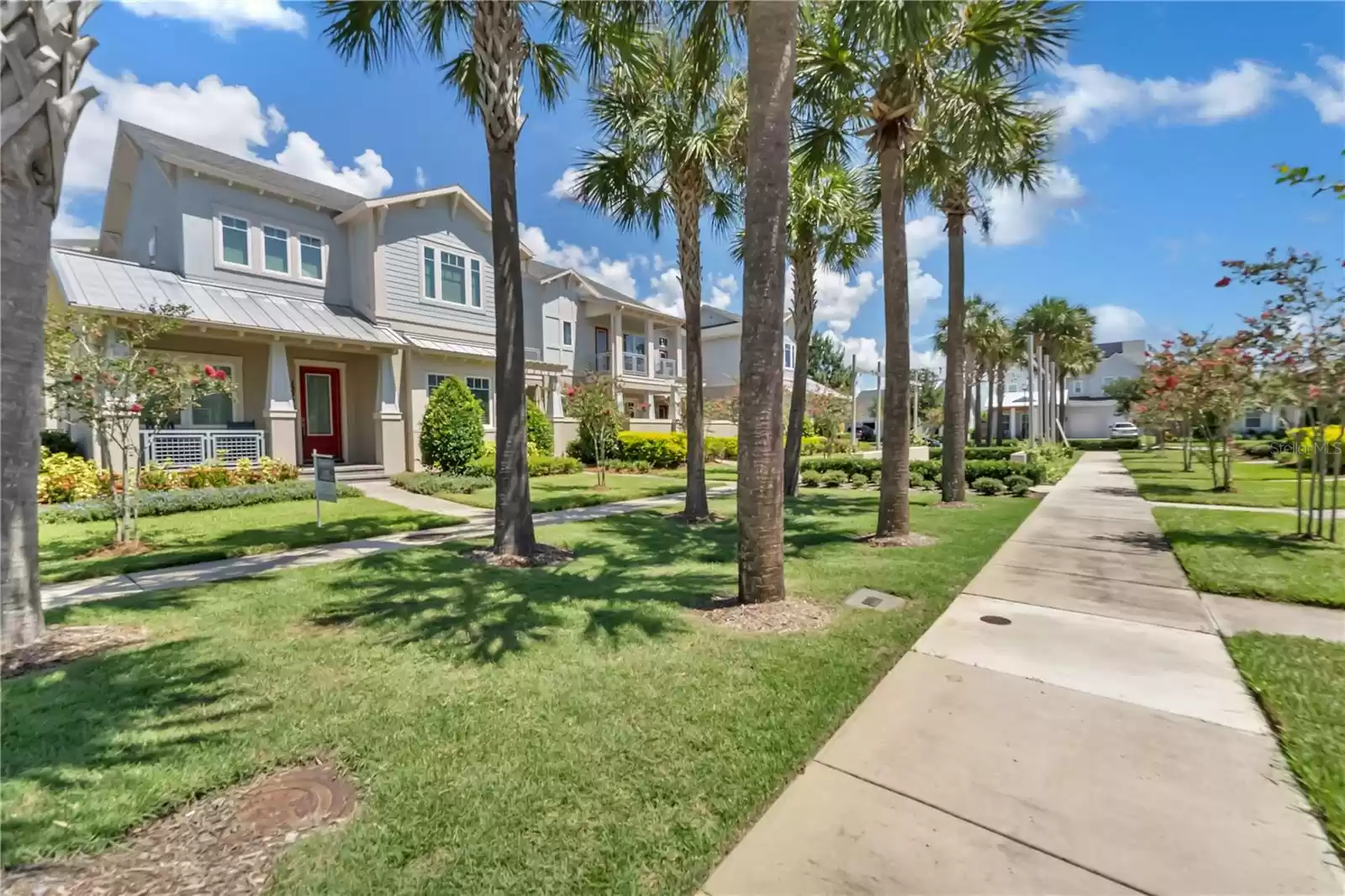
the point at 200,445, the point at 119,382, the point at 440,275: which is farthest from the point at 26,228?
the point at 440,275

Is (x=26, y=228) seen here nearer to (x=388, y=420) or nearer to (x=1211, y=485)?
(x=388, y=420)

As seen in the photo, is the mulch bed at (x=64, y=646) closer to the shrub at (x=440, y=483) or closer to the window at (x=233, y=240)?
the shrub at (x=440, y=483)

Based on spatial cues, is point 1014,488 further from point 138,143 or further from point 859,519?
point 138,143

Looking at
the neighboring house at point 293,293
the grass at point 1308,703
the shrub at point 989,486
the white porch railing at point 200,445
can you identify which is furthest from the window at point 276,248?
the grass at point 1308,703

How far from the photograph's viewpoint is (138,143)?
14.6 metres

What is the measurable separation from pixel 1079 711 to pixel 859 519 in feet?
24.4

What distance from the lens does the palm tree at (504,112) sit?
712cm

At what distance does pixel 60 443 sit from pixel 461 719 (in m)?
15.7

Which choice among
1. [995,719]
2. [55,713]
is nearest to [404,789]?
[55,713]

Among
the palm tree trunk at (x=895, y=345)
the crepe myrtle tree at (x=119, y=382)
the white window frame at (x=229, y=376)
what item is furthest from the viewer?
the white window frame at (x=229, y=376)

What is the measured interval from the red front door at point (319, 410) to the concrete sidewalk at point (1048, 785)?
1707cm

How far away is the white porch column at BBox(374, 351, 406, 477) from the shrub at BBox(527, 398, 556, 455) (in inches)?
164

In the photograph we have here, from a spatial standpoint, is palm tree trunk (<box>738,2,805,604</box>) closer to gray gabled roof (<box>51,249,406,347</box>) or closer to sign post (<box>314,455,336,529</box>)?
sign post (<box>314,455,336,529</box>)

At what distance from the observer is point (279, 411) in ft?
46.9
